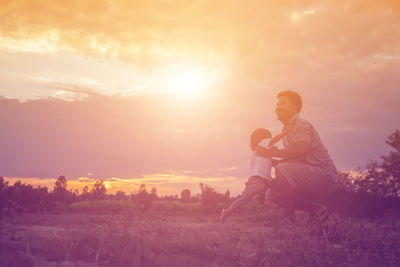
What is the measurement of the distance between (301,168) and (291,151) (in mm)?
331

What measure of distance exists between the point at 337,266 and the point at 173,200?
1143cm

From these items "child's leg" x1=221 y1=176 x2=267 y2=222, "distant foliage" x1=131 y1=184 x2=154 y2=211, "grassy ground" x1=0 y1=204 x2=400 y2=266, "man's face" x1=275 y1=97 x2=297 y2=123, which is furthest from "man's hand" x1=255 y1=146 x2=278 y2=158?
"distant foliage" x1=131 y1=184 x2=154 y2=211

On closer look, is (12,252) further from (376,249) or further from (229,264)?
(376,249)

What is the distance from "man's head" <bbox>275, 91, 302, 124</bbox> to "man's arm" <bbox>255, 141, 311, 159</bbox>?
0.68 m

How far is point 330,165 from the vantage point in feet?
18.7

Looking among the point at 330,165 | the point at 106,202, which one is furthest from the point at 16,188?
the point at 330,165

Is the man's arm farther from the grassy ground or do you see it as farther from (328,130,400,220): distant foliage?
(328,130,400,220): distant foliage

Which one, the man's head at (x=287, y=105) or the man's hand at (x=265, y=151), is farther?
the man's head at (x=287, y=105)

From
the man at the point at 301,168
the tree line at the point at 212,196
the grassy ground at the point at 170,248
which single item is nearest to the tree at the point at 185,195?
the tree line at the point at 212,196

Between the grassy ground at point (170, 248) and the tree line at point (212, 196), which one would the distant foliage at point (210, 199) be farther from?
the grassy ground at point (170, 248)

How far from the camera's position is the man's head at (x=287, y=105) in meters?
6.18

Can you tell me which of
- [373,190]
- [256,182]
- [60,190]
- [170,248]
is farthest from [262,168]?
[373,190]

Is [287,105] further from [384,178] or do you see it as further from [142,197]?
[384,178]

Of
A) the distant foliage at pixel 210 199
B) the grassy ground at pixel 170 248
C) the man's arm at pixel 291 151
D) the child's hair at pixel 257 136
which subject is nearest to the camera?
the grassy ground at pixel 170 248
